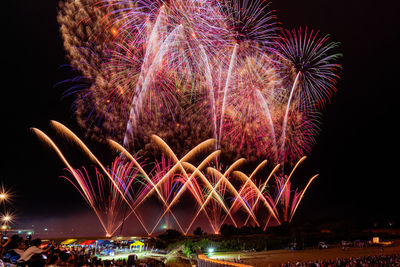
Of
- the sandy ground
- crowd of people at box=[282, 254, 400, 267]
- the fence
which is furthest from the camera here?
the sandy ground

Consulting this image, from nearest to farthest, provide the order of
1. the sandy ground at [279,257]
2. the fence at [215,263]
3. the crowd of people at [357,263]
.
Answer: the fence at [215,263], the crowd of people at [357,263], the sandy ground at [279,257]

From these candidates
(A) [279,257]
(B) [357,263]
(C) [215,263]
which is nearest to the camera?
(C) [215,263]

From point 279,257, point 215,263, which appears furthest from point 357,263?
point 215,263

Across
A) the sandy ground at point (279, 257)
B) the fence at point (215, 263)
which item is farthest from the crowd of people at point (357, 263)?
the fence at point (215, 263)

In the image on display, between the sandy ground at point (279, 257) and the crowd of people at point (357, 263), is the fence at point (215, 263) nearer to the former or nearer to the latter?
the crowd of people at point (357, 263)

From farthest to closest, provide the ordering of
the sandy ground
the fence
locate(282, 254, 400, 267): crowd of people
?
1. the sandy ground
2. locate(282, 254, 400, 267): crowd of people
3. the fence

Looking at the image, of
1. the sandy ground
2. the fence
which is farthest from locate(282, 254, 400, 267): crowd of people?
the fence

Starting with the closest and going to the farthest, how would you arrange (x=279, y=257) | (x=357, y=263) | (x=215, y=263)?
1. (x=215, y=263)
2. (x=357, y=263)
3. (x=279, y=257)

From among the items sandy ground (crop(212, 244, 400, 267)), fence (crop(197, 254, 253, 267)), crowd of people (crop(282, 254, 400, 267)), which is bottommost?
sandy ground (crop(212, 244, 400, 267))

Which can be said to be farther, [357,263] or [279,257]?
[279,257]

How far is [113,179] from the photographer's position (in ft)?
105

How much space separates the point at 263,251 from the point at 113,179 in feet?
68.3

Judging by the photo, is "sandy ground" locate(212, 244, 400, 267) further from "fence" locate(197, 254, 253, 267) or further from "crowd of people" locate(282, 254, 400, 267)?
"fence" locate(197, 254, 253, 267)

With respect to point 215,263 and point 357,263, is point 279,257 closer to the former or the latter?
point 357,263
